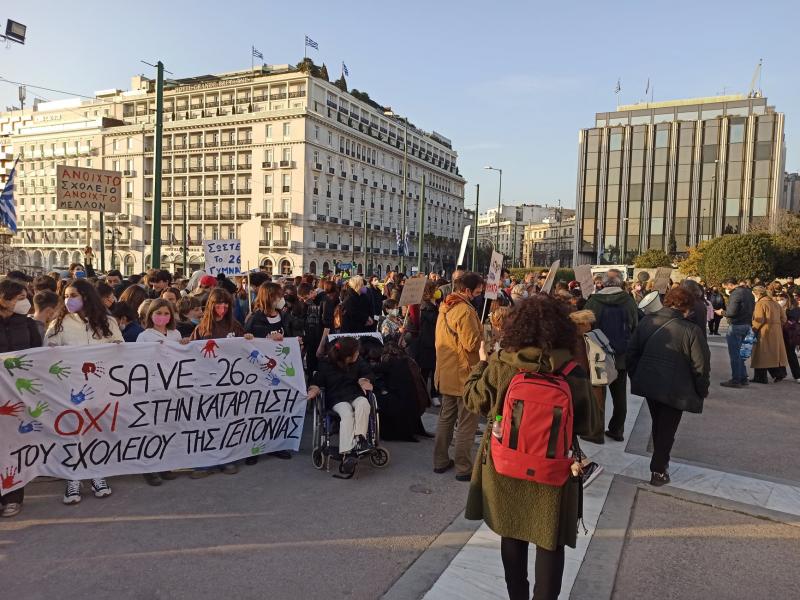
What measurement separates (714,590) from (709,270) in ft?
104

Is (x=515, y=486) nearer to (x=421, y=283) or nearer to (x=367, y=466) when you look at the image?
(x=367, y=466)

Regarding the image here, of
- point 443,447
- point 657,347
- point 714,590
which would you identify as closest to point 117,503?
point 443,447

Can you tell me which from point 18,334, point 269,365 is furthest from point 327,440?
point 18,334

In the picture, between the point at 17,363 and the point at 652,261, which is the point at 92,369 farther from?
the point at 652,261

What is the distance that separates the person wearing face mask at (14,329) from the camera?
172 inches

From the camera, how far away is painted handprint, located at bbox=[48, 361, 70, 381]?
4727 mm

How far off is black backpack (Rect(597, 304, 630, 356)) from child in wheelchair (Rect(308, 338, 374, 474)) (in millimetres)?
3209

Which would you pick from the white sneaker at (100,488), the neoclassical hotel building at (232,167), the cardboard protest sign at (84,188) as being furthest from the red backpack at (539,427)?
the neoclassical hotel building at (232,167)

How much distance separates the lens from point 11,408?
4.54 metres

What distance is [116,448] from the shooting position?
4957 millimetres

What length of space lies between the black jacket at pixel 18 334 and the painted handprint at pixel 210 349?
1.39 meters

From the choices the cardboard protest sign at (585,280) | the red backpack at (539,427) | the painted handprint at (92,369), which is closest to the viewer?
the red backpack at (539,427)

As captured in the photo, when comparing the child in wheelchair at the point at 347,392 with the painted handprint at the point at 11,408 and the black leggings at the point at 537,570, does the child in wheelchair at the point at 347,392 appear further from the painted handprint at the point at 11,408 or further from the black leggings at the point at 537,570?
the black leggings at the point at 537,570

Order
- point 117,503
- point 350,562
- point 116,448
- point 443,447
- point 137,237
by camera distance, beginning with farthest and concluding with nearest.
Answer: point 137,237 → point 443,447 → point 116,448 → point 117,503 → point 350,562
